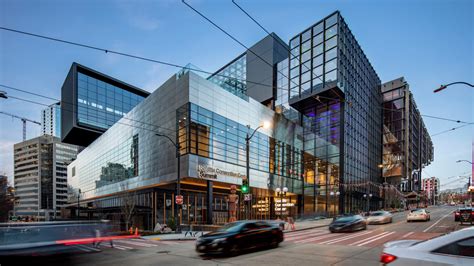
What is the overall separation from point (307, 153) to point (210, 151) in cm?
2460

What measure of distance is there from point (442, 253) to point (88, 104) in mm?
88488

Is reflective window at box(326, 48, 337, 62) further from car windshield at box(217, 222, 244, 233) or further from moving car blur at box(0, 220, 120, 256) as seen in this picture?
moving car blur at box(0, 220, 120, 256)

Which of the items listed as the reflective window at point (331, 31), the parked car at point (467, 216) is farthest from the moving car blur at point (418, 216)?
the reflective window at point (331, 31)

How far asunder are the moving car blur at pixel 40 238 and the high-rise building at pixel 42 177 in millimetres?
158544

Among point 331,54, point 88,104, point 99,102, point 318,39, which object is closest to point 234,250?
point 331,54

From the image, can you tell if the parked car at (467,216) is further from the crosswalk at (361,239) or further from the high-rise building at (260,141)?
the high-rise building at (260,141)

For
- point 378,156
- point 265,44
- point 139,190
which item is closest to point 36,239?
point 139,190

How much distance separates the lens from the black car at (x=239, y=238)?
1140 centimetres

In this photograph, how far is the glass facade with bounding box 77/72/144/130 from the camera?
79.7m

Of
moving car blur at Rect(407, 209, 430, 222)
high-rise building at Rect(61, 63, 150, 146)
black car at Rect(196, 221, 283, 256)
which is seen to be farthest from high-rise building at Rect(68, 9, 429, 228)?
black car at Rect(196, 221, 283, 256)

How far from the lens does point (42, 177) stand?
491ft

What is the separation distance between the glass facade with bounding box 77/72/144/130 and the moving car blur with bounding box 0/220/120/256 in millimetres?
78667

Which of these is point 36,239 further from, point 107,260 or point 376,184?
point 376,184

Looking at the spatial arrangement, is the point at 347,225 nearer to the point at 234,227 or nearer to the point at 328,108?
the point at 234,227
